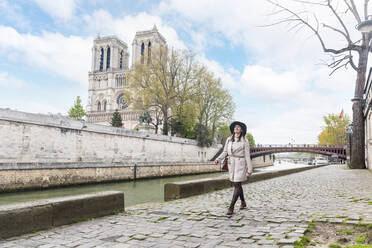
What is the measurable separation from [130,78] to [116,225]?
28.8 m

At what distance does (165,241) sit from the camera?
3.11 meters

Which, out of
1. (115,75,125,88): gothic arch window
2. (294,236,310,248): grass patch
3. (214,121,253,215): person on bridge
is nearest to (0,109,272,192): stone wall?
(214,121,253,215): person on bridge

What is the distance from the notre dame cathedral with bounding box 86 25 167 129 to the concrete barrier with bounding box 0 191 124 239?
2396 inches

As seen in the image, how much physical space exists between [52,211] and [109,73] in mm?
68728

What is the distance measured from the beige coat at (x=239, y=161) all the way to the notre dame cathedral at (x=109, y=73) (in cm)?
6095

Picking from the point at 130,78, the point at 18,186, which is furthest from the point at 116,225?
the point at 130,78

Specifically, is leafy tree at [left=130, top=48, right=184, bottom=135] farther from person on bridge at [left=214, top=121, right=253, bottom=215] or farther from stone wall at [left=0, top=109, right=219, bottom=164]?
person on bridge at [left=214, top=121, right=253, bottom=215]

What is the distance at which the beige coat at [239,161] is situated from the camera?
472 cm

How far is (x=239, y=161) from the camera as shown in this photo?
480 centimetres

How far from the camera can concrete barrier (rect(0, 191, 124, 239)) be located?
10.9ft

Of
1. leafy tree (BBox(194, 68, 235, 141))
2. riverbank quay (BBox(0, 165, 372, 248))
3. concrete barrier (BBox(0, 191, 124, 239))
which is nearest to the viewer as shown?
riverbank quay (BBox(0, 165, 372, 248))

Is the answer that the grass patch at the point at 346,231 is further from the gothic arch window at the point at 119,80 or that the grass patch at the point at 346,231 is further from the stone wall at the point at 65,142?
the gothic arch window at the point at 119,80

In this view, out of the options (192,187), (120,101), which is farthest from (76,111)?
(192,187)

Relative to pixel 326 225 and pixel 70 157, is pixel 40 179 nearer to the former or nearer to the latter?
pixel 70 157
